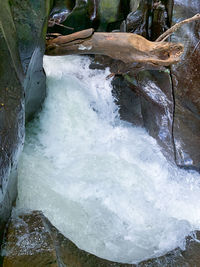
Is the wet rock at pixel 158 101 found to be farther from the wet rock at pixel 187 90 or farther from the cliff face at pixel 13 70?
the cliff face at pixel 13 70

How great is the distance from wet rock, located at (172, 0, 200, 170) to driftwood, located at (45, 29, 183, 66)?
94 cm

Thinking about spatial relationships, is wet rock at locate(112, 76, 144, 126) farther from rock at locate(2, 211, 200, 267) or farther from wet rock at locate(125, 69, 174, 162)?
rock at locate(2, 211, 200, 267)

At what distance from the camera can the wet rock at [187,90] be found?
4.30 metres

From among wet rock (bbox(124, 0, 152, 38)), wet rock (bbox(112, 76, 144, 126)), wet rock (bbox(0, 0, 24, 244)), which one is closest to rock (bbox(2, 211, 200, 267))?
wet rock (bbox(0, 0, 24, 244))

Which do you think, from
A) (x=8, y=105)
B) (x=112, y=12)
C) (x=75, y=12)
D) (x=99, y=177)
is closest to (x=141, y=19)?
(x=112, y=12)

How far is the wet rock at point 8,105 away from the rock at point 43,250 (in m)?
0.17

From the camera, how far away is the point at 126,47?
3.58m

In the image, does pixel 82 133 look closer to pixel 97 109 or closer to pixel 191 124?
pixel 97 109

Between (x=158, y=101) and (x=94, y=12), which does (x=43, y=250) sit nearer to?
(x=158, y=101)

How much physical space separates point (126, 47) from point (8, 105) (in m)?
1.69

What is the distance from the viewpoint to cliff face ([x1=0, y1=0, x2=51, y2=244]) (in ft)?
8.84

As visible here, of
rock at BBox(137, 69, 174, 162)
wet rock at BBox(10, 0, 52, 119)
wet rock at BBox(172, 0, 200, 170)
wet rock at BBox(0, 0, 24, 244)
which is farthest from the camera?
rock at BBox(137, 69, 174, 162)

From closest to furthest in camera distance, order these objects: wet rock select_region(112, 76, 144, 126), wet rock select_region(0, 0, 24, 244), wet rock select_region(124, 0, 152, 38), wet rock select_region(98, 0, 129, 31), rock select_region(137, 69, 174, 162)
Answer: wet rock select_region(0, 0, 24, 244), rock select_region(137, 69, 174, 162), wet rock select_region(124, 0, 152, 38), wet rock select_region(112, 76, 144, 126), wet rock select_region(98, 0, 129, 31)

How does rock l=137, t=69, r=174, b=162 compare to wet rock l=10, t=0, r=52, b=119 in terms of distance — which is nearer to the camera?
wet rock l=10, t=0, r=52, b=119
